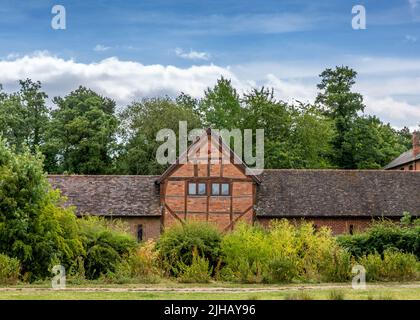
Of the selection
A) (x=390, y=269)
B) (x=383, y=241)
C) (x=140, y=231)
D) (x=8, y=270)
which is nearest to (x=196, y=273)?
(x=8, y=270)

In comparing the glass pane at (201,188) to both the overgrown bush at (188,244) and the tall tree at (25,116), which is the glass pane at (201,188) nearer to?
the overgrown bush at (188,244)

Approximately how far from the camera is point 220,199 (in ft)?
133

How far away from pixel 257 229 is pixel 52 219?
7.82 m

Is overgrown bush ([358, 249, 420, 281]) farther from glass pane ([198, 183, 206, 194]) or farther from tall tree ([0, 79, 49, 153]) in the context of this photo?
tall tree ([0, 79, 49, 153])

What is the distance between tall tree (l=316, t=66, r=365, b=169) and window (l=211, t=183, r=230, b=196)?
28.6 meters

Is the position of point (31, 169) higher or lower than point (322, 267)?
higher

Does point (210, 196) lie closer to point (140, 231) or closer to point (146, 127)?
point (140, 231)

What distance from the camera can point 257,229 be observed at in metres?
26.3

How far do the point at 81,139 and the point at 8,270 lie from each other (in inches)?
1659

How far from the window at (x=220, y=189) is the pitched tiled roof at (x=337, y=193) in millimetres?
1998

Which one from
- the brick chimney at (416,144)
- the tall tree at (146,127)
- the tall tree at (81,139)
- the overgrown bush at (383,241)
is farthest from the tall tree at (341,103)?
the overgrown bush at (383,241)

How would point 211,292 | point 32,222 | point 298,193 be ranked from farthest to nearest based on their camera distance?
point 298,193, point 32,222, point 211,292
